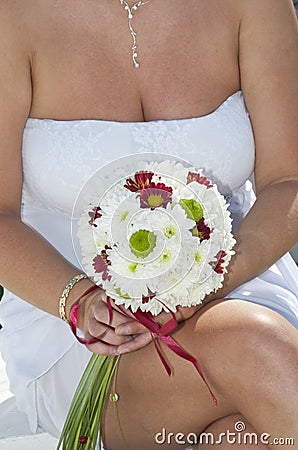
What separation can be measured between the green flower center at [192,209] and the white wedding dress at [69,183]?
45 centimetres

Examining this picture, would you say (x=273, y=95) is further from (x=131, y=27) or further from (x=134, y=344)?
(x=134, y=344)

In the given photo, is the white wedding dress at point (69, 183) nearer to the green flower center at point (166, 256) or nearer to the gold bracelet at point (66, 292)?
the gold bracelet at point (66, 292)

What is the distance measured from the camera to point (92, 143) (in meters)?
2.32

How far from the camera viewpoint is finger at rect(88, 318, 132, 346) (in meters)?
1.96

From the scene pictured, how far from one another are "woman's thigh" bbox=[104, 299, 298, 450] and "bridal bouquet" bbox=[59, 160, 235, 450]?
0.04 metres

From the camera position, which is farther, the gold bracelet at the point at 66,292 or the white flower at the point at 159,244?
→ the gold bracelet at the point at 66,292

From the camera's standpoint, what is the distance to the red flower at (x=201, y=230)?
183cm

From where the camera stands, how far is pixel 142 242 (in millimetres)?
1785

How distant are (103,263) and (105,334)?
7.6 inches

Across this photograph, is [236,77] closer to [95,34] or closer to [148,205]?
[95,34]

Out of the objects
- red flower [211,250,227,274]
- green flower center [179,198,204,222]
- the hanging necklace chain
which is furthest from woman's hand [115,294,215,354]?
the hanging necklace chain

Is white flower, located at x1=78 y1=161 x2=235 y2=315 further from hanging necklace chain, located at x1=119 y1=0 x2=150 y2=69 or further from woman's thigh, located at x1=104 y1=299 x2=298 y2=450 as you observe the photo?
hanging necklace chain, located at x1=119 y1=0 x2=150 y2=69

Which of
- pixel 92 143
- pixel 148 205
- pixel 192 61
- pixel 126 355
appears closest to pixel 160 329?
pixel 126 355

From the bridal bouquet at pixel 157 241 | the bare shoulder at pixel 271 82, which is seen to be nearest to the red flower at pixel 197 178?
the bridal bouquet at pixel 157 241
